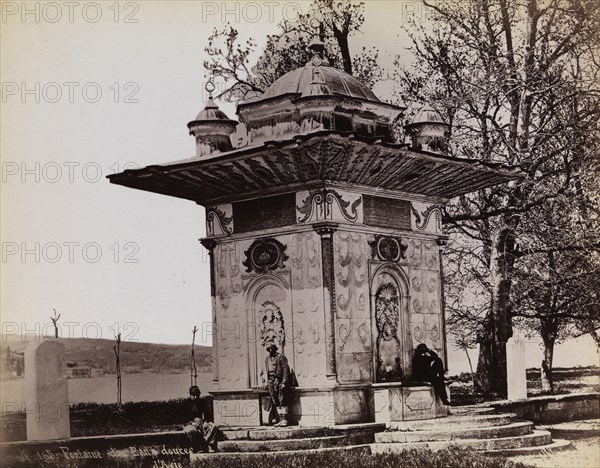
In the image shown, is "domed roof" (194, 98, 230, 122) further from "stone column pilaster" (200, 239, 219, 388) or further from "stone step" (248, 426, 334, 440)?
"stone step" (248, 426, 334, 440)

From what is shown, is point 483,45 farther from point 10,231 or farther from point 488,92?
point 10,231

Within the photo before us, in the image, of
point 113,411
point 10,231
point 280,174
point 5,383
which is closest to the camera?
point 10,231

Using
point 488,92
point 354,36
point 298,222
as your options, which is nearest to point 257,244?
point 298,222

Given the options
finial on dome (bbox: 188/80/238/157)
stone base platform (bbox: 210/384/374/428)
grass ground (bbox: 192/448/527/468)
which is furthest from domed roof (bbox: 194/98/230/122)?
grass ground (bbox: 192/448/527/468)

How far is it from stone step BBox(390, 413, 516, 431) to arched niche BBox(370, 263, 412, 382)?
1107 mm

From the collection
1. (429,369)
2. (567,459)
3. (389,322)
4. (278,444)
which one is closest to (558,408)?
(429,369)

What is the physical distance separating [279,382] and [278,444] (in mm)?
1370

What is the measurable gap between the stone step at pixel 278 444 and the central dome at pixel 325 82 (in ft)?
18.5

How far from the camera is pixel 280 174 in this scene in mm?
15656

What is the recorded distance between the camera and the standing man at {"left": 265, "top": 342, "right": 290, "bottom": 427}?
1518 cm

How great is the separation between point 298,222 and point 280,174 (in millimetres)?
836

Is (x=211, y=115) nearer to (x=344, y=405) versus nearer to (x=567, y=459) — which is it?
(x=344, y=405)

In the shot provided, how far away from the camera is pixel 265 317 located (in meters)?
16.1

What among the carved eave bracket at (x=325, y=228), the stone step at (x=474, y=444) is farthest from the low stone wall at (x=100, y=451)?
the carved eave bracket at (x=325, y=228)
